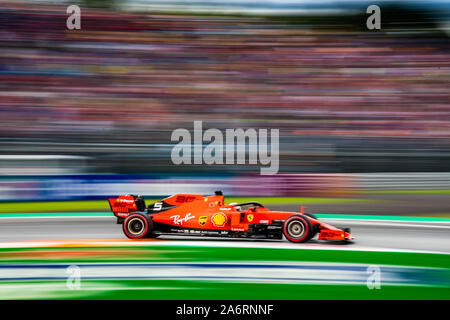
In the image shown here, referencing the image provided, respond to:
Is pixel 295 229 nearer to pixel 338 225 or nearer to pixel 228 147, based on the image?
pixel 338 225

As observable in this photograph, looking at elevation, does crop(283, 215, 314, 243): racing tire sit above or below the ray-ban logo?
below

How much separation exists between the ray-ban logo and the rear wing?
529cm

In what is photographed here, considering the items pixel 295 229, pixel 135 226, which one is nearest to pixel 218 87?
pixel 135 226

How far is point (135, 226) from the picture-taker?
6586 millimetres

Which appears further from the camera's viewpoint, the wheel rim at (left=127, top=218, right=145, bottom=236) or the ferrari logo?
the wheel rim at (left=127, top=218, right=145, bottom=236)

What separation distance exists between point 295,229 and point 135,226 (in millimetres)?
2123

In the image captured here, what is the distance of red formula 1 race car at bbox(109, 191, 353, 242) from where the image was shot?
20.2 feet

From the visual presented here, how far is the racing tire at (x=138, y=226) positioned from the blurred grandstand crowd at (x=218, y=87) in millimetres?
5384

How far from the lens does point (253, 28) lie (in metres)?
17.1

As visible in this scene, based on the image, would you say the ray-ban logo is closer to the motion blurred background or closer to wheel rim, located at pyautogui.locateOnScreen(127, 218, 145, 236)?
the motion blurred background

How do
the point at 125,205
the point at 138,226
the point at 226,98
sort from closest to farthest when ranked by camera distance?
the point at 138,226, the point at 125,205, the point at 226,98

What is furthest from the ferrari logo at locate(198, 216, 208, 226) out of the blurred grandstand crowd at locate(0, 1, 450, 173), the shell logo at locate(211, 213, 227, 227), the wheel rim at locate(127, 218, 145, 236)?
the blurred grandstand crowd at locate(0, 1, 450, 173)

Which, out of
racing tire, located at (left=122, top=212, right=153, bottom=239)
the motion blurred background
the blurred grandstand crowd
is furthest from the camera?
the blurred grandstand crowd
